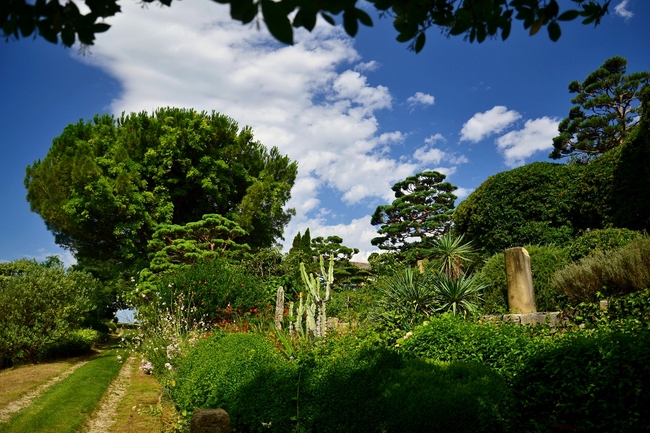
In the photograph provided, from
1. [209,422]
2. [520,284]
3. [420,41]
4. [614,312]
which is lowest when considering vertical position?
[209,422]

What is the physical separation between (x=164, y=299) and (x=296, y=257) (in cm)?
741

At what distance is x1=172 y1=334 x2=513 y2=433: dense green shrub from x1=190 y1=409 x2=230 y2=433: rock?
2.61ft

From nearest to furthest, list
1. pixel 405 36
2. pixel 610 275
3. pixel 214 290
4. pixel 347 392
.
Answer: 1. pixel 405 36
2. pixel 347 392
3. pixel 610 275
4. pixel 214 290

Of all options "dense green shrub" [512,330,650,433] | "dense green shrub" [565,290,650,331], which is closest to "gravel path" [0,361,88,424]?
"dense green shrub" [512,330,650,433]

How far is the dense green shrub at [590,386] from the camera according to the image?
12.9 ft

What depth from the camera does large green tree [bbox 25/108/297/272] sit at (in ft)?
65.5

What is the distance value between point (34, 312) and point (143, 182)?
23.8ft

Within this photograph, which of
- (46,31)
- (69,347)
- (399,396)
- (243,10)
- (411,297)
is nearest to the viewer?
(243,10)

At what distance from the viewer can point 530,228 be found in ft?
48.5

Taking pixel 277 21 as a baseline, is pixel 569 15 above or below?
above

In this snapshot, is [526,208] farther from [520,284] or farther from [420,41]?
[420,41]

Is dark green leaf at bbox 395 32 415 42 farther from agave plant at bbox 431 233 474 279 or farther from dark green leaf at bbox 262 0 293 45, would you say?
agave plant at bbox 431 233 474 279

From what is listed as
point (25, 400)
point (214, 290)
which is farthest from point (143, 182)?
point (25, 400)

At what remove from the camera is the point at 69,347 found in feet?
52.6
